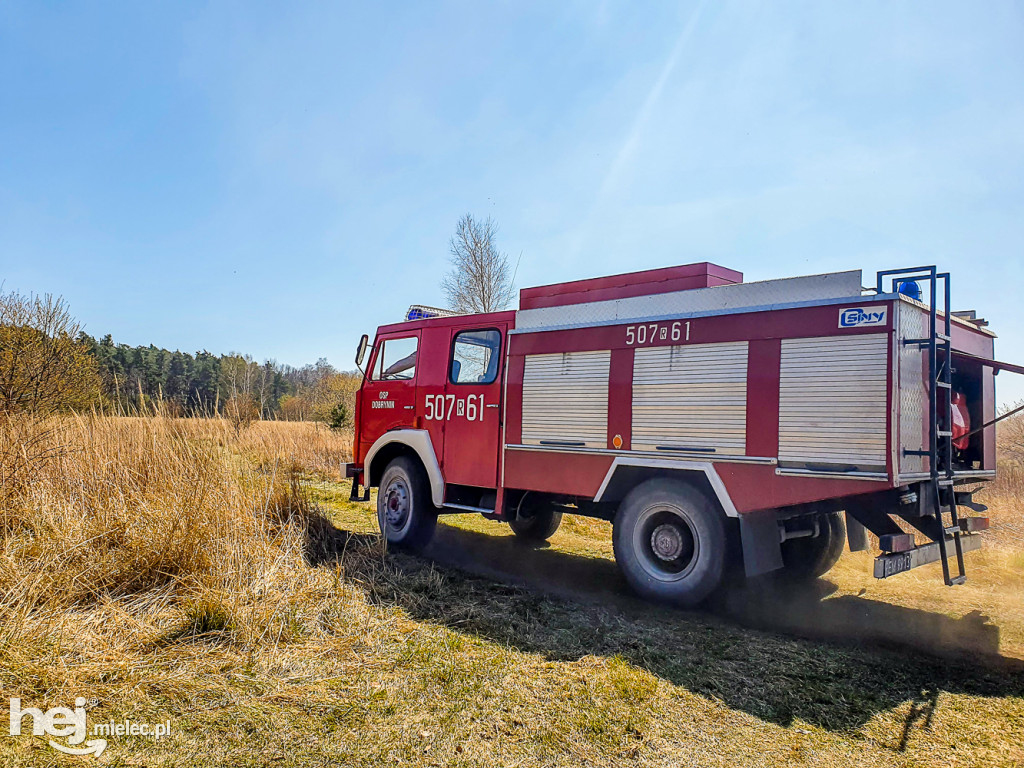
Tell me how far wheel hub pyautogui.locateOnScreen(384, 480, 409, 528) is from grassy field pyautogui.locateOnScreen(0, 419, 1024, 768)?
131 centimetres

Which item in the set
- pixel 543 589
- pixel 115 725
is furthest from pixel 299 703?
pixel 543 589

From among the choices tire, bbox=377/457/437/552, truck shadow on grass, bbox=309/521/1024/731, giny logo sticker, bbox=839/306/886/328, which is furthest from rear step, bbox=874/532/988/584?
tire, bbox=377/457/437/552

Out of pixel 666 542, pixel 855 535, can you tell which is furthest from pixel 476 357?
pixel 855 535

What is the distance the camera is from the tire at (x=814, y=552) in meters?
6.45

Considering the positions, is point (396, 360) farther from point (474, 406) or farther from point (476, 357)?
point (474, 406)

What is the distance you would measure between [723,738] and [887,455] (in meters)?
2.40

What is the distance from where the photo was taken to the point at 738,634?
189 inches

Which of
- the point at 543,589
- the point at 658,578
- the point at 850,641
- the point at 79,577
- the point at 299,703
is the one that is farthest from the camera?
the point at 543,589

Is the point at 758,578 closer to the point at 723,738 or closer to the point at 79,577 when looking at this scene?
the point at 723,738

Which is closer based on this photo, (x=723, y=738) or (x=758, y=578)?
(x=723, y=738)

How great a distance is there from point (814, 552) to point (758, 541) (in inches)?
69.8

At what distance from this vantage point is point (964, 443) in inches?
234

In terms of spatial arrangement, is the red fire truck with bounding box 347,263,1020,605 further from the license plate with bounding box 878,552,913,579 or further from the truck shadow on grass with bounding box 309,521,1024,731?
the truck shadow on grass with bounding box 309,521,1024,731

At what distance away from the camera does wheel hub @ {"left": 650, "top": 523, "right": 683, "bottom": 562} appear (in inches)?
219
